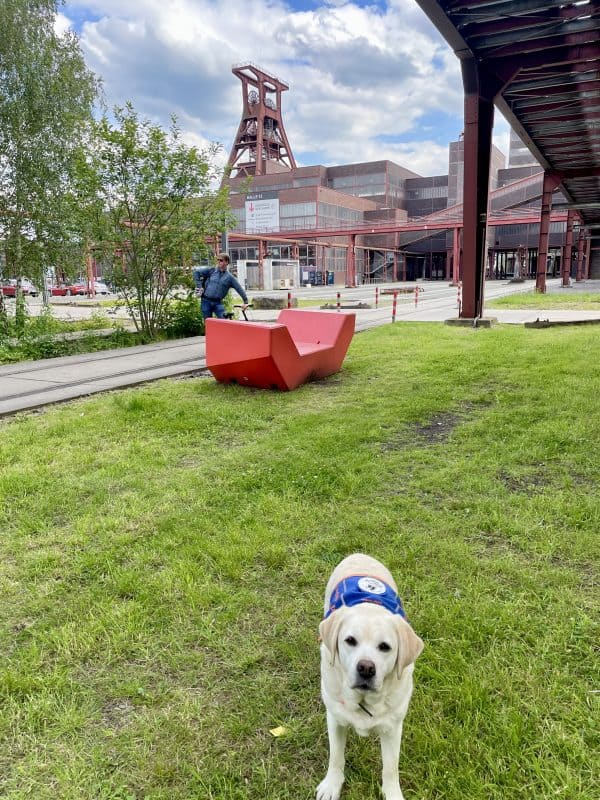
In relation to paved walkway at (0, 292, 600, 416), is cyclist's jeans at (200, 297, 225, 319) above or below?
above

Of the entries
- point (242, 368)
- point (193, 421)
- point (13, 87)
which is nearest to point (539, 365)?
point (242, 368)

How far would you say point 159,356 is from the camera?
10.6 meters

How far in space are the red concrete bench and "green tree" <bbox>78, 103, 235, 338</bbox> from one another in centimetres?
480

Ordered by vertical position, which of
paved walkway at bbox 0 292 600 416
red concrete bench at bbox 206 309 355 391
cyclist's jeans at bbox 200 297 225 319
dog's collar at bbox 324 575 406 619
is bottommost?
paved walkway at bbox 0 292 600 416

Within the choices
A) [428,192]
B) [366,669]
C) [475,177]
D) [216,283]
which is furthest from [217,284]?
[428,192]

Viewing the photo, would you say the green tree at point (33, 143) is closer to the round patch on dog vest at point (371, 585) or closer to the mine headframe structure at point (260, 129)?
the round patch on dog vest at point (371, 585)

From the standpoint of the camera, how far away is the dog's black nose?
1.57m

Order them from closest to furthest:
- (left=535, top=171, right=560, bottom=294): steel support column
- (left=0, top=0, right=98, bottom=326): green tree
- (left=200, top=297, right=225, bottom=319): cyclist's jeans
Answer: (left=200, top=297, right=225, bottom=319): cyclist's jeans
(left=0, top=0, right=98, bottom=326): green tree
(left=535, top=171, right=560, bottom=294): steel support column

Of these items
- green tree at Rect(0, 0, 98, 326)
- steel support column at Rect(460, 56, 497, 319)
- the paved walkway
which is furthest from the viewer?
steel support column at Rect(460, 56, 497, 319)

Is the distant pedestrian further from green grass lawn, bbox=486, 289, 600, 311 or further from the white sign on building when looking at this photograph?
the white sign on building

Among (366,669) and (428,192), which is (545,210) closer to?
(366,669)

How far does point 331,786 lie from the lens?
178 cm

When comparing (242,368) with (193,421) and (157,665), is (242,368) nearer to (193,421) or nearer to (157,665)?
(193,421)

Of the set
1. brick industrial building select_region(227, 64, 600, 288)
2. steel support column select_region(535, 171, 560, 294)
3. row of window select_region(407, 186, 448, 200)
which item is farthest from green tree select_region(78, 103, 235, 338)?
row of window select_region(407, 186, 448, 200)
